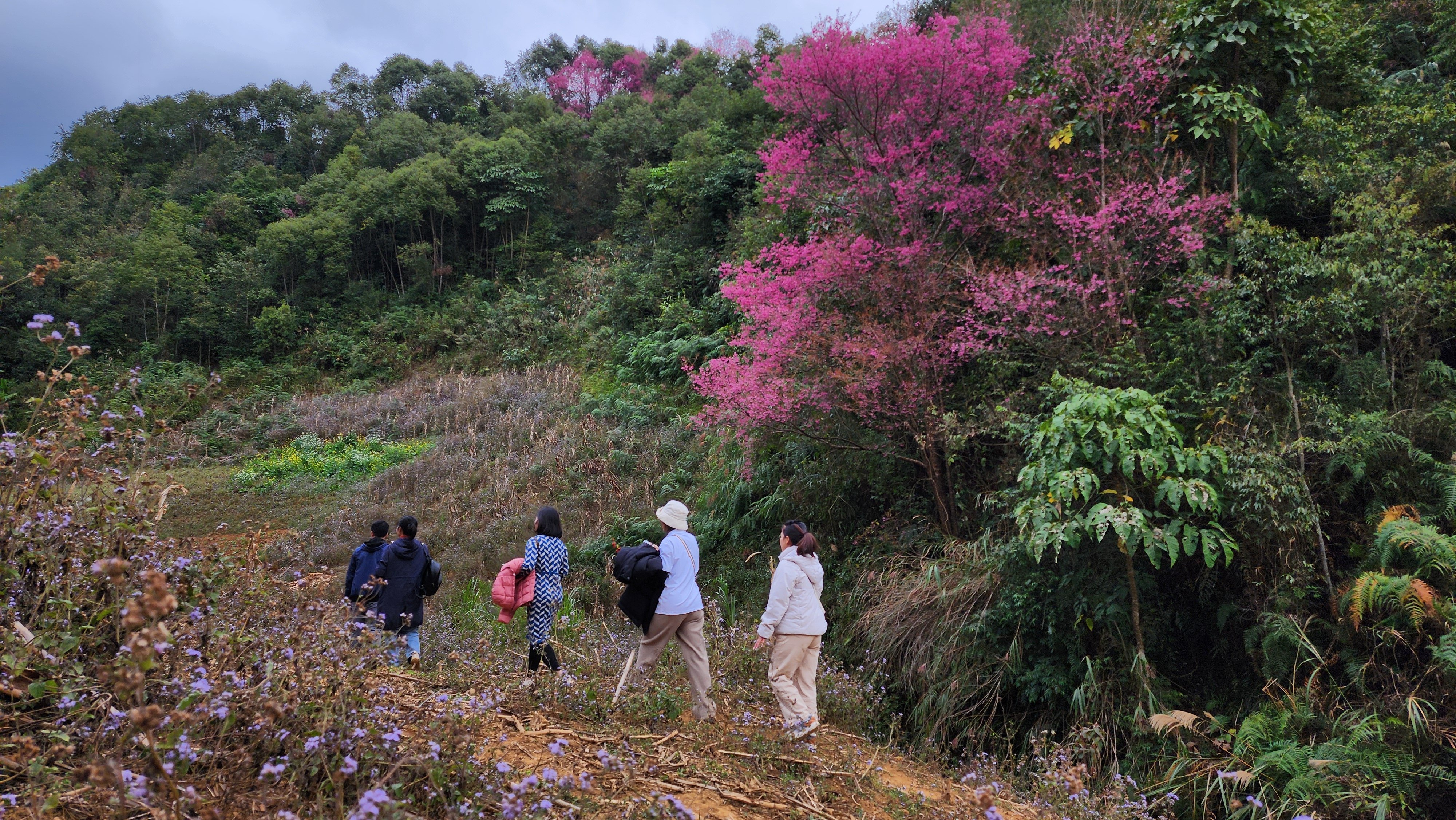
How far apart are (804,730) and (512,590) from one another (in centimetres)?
209

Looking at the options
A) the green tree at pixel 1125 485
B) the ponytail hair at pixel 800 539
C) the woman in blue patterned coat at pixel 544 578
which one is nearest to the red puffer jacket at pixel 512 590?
the woman in blue patterned coat at pixel 544 578

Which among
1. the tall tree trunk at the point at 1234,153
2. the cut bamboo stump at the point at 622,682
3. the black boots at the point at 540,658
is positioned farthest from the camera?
the tall tree trunk at the point at 1234,153

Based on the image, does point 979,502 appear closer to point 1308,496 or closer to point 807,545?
point 1308,496

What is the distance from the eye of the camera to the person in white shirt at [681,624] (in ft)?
14.1

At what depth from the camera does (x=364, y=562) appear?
5098 mm

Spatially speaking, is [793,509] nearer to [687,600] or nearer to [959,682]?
[959,682]

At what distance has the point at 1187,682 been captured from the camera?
5207 millimetres

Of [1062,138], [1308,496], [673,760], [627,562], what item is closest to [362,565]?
[627,562]

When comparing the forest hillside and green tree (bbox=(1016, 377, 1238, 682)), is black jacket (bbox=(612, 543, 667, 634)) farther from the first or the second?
green tree (bbox=(1016, 377, 1238, 682))

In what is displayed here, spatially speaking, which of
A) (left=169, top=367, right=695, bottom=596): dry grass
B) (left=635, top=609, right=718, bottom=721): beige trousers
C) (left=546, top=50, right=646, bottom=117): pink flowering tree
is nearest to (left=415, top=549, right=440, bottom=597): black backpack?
(left=635, top=609, right=718, bottom=721): beige trousers

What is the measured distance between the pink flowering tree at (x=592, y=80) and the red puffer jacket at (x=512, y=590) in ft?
107

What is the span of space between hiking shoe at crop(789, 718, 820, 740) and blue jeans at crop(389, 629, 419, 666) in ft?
6.42

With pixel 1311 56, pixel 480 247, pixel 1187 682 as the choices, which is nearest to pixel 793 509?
pixel 1187 682

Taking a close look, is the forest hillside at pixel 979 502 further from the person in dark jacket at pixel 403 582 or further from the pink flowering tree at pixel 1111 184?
the person in dark jacket at pixel 403 582
